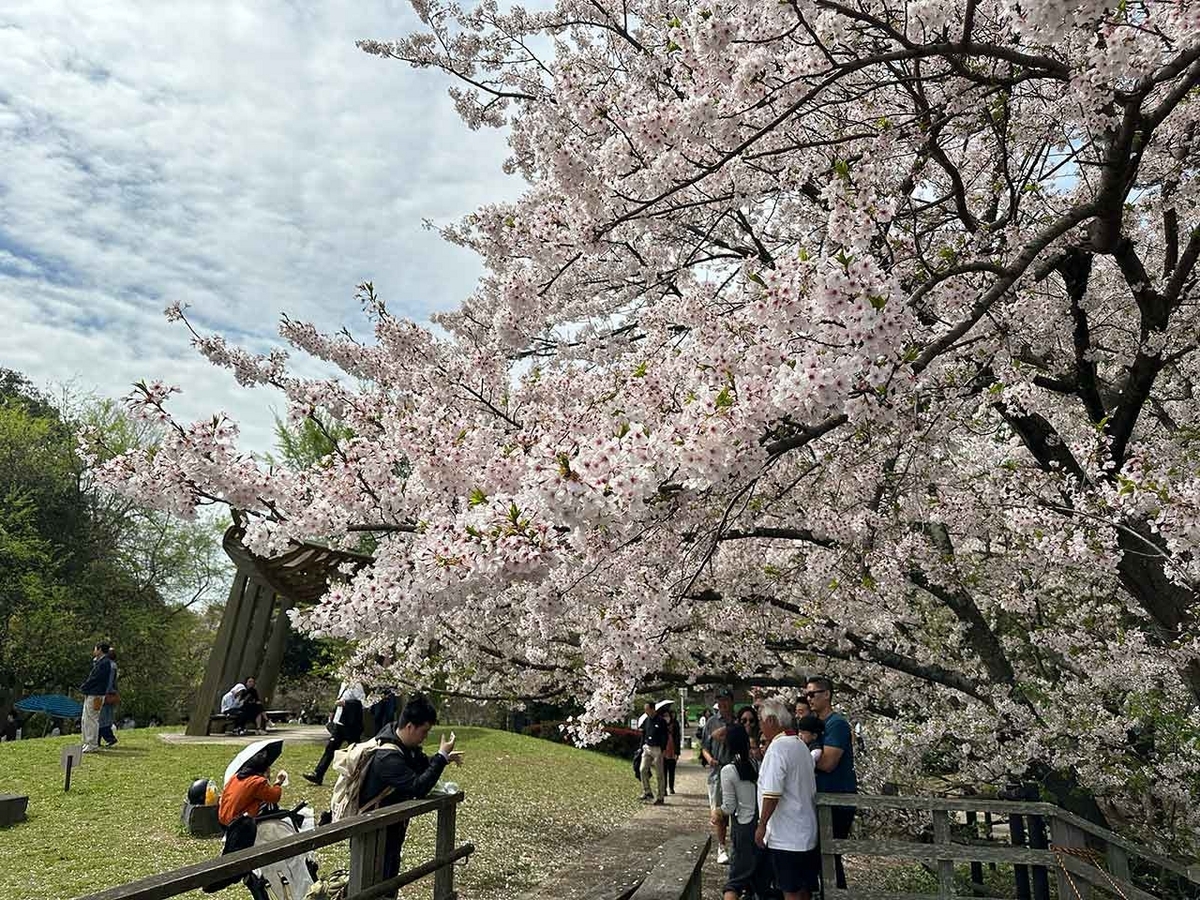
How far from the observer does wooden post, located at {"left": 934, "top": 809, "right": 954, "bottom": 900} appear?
4.88 meters

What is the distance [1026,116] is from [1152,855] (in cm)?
476

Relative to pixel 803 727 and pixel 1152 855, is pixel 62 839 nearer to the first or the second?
pixel 803 727

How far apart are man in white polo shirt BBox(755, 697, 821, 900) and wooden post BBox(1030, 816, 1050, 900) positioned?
4.58 ft

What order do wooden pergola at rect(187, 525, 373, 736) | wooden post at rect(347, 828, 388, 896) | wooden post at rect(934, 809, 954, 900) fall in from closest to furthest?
1. wooden post at rect(347, 828, 388, 896)
2. wooden post at rect(934, 809, 954, 900)
3. wooden pergola at rect(187, 525, 373, 736)

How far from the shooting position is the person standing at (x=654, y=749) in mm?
12570

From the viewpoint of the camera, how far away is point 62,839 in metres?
7.18

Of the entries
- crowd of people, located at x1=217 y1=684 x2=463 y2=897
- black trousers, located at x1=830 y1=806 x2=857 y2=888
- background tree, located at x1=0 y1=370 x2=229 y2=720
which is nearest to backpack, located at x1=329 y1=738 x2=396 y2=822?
crowd of people, located at x1=217 y1=684 x2=463 y2=897

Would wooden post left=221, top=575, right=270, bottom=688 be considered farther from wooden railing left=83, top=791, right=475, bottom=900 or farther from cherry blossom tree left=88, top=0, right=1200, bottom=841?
wooden railing left=83, top=791, right=475, bottom=900

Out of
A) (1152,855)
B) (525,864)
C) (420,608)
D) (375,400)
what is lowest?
(525,864)

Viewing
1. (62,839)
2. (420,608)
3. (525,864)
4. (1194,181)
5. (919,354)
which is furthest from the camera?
(525,864)

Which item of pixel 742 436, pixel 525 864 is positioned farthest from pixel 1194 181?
pixel 525 864

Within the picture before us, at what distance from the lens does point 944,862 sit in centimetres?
488

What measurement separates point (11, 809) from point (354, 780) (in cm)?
552

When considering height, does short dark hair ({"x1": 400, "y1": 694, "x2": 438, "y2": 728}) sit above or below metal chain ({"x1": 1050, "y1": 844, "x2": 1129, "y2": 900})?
above
